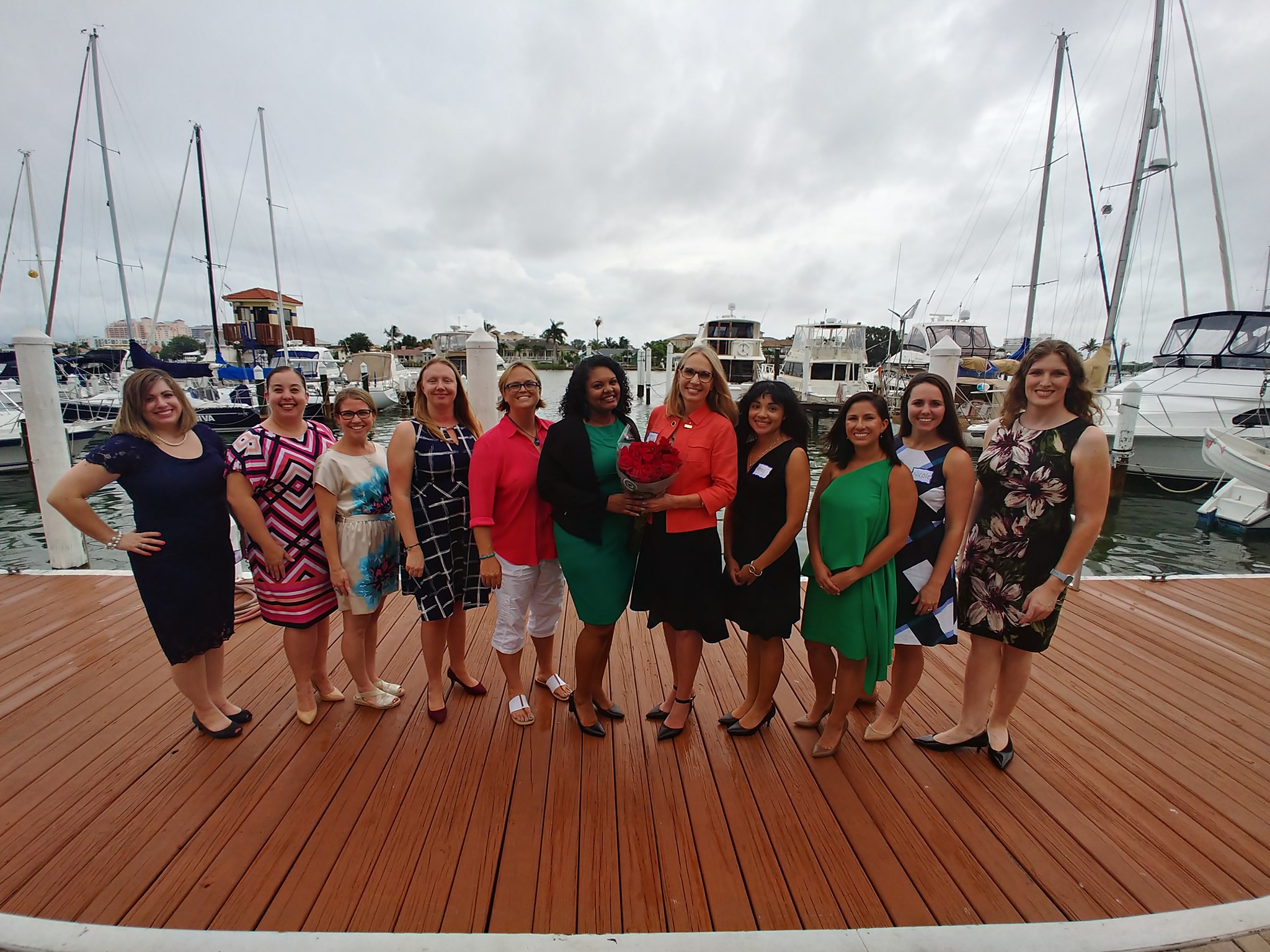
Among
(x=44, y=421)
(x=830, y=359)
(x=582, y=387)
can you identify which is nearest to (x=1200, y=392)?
(x=830, y=359)

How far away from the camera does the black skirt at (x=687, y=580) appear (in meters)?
2.30

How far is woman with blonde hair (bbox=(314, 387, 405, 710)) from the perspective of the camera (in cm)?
240

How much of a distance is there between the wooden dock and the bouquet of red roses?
1.21 metres

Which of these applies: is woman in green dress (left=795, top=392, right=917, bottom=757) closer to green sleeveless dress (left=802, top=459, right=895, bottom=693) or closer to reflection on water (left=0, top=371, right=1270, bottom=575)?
green sleeveless dress (left=802, top=459, right=895, bottom=693)

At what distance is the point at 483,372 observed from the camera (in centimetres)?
466

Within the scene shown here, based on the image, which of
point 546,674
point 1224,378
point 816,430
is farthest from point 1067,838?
point 816,430

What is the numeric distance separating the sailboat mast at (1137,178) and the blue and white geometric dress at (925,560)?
13.5m

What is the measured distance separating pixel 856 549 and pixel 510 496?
4.75ft

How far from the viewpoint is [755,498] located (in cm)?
229

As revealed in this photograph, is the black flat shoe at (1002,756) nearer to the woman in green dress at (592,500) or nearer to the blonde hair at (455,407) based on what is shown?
the woman in green dress at (592,500)

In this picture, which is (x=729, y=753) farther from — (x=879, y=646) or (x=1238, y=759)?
(x=1238, y=759)

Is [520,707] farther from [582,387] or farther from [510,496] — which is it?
[582,387]

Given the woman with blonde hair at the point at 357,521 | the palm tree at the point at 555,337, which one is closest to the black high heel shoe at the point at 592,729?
the woman with blonde hair at the point at 357,521

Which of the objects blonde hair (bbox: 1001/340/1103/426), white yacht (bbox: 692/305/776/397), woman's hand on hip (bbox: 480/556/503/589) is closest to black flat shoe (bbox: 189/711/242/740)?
woman's hand on hip (bbox: 480/556/503/589)
